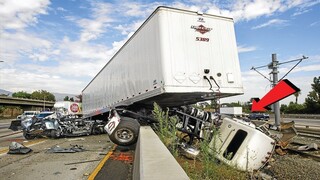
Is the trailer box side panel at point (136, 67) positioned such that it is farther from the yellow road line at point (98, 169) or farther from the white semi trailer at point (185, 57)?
the yellow road line at point (98, 169)

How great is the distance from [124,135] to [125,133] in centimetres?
8

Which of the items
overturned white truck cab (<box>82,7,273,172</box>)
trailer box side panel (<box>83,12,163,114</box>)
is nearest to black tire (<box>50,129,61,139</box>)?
trailer box side panel (<box>83,12,163,114</box>)

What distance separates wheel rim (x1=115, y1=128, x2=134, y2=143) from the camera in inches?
391

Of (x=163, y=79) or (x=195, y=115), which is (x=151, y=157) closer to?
(x=163, y=79)

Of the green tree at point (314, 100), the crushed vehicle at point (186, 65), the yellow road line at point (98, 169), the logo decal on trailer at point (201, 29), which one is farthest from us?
the green tree at point (314, 100)

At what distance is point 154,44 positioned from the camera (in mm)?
9562

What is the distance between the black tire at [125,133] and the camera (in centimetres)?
987

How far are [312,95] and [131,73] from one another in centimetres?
6239

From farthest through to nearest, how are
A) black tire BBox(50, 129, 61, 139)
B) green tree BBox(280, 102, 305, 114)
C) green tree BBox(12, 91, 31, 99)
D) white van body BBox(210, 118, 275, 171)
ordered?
green tree BBox(12, 91, 31, 99), green tree BBox(280, 102, 305, 114), black tire BBox(50, 129, 61, 139), white van body BBox(210, 118, 275, 171)

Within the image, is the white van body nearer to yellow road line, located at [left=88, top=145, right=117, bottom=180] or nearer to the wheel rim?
yellow road line, located at [left=88, top=145, right=117, bottom=180]

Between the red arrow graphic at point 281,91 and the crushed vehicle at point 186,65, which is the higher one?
the crushed vehicle at point 186,65

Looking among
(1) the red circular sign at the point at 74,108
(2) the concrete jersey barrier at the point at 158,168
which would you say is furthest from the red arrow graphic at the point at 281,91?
(1) the red circular sign at the point at 74,108

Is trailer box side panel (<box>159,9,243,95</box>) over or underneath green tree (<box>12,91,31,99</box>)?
underneath

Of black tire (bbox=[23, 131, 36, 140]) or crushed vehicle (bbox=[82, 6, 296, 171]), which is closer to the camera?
crushed vehicle (bbox=[82, 6, 296, 171])
